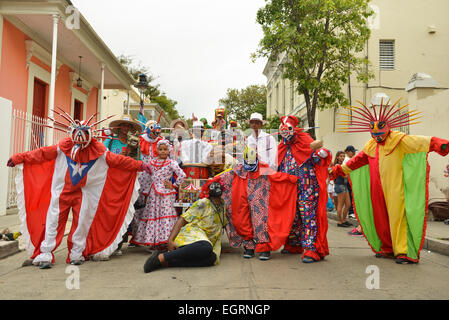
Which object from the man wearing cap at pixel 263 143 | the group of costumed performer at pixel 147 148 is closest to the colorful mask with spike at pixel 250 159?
the man wearing cap at pixel 263 143

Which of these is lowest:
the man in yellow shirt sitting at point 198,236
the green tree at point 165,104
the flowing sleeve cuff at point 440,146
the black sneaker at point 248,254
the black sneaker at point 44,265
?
the black sneaker at point 44,265

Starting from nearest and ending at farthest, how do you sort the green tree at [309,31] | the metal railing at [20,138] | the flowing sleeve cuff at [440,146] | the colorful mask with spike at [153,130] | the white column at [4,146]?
the flowing sleeve cuff at [440,146]
the colorful mask with spike at [153,130]
the white column at [4,146]
the metal railing at [20,138]
the green tree at [309,31]

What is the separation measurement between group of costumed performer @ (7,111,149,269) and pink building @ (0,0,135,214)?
3.83 m

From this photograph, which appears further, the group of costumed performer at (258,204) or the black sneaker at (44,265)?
the group of costumed performer at (258,204)

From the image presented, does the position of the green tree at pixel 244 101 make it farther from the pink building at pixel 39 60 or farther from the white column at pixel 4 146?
the white column at pixel 4 146

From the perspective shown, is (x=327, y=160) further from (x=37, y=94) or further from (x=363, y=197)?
(x=37, y=94)

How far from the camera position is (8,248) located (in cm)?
552

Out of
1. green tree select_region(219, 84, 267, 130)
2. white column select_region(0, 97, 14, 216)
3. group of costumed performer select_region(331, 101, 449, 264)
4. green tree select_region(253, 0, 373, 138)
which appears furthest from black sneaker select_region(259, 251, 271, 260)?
green tree select_region(219, 84, 267, 130)

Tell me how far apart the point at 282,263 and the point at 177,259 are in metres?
1.42

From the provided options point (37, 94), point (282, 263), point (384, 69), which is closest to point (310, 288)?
point (282, 263)

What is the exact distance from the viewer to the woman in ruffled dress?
5645mm

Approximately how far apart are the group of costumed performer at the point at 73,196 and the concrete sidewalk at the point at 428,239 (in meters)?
0.90

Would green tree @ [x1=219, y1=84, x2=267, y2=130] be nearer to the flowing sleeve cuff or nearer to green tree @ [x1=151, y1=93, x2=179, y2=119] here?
green tree @ [x1=151, y1=93, x2=179, y2=119]

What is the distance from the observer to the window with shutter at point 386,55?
61.3 feet
